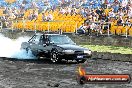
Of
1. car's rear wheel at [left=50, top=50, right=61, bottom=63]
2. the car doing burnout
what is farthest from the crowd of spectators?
car's rear wheel at [left=50, top=50, right=61, bottom=63]

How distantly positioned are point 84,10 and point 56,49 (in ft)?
44.3

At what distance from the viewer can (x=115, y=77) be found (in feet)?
13.7

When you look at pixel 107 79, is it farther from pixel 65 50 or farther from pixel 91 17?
pixel 91 17

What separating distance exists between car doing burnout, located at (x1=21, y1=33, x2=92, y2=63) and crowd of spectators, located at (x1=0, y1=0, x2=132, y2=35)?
8.49m

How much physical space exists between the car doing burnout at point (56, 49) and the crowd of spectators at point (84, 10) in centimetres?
849

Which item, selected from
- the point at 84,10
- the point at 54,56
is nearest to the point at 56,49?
the point at 54,56

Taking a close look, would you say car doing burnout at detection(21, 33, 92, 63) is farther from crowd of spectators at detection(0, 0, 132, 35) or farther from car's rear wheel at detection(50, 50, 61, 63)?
crowd of spectators at detection(0, 0, 132, 35)

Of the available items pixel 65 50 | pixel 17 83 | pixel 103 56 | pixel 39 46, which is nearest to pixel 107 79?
pixel 17 83

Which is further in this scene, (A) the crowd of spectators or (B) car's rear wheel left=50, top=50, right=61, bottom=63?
(A) the crowd of spectators

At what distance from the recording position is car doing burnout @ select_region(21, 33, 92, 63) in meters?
16.5

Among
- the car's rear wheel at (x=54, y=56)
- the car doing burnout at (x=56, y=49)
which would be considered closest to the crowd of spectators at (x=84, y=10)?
the car doing burnout at (x=56, y=49)

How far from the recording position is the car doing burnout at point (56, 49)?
16.5 m

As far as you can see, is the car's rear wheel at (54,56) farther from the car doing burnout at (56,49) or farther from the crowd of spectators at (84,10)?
the crowd of spectators at (84,10)

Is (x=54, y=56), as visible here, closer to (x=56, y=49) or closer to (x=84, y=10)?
(x=56, y=49)
